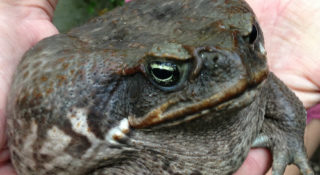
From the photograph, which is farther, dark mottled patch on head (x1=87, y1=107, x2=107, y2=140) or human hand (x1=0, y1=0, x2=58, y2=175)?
human hand (x1=0, y1=0, x2=58, y2=175)

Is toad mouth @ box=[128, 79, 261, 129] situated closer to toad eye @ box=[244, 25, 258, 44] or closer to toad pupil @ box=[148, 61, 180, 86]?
toad pupil @ box=[148, 61, 180, 86]

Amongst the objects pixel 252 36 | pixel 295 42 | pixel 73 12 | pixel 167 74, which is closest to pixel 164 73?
pixel 167 74

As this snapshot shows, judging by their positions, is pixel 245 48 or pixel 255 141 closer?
pixel 245 48

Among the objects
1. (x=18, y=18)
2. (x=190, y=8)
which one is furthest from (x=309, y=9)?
(x=18, y=18)

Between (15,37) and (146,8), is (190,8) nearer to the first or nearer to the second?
(146,8)

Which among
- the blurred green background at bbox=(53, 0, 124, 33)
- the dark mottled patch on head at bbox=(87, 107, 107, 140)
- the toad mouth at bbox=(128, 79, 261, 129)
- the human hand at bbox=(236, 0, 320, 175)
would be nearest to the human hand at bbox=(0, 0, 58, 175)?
the dark mottled patch on head at bbox=(87, 107, 107, 140)

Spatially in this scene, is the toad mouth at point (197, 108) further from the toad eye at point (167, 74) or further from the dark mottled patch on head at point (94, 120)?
the dark mottled patch on head at point (94, 120)

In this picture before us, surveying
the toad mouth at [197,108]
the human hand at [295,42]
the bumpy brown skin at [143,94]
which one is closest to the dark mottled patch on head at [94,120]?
the bumpy brown skin at [143,94]
